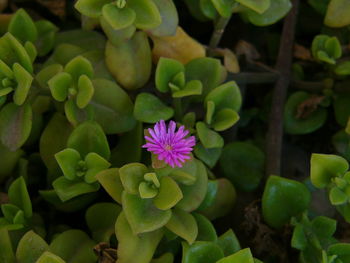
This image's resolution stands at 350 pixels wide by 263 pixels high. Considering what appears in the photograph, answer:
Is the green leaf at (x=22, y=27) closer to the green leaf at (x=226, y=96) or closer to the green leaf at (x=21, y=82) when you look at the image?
the green leaf at (x=21, y=82)

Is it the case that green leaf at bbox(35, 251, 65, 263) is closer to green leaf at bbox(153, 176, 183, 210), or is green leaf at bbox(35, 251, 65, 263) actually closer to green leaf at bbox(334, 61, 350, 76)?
green leaf at bbox(153, 176, 183, 210)

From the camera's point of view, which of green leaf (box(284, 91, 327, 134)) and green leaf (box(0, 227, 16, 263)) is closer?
green leaf (box(0, 227, 16, 263))

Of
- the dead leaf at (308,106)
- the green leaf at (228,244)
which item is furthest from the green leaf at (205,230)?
the dead leaf at (308,106)

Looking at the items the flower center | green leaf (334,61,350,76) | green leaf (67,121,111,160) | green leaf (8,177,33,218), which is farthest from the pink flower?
green leaf (334,61,350,76)

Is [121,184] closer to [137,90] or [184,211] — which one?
[184,211]

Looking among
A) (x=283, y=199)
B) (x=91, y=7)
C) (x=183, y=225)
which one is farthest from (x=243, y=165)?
(x=91, y=7)
